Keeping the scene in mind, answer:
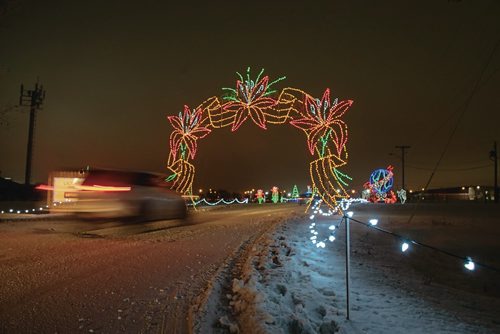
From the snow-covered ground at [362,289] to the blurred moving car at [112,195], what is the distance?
389 cm

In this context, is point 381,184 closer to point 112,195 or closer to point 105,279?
point 112,195

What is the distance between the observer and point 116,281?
754 cm

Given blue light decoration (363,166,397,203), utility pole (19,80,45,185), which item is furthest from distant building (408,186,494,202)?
utility pole (19,80,45,185)

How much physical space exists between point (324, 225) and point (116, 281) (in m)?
14.5

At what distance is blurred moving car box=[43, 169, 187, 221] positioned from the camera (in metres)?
13.6

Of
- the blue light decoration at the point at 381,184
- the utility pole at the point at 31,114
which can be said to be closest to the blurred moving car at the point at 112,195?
the utility pole at the point at 31,114

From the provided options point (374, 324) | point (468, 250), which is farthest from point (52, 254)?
point (468, 250)

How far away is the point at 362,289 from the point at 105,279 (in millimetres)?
4637

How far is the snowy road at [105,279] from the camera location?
550 centimetres

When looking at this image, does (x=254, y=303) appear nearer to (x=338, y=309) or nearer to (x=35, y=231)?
(x=338, y=309)

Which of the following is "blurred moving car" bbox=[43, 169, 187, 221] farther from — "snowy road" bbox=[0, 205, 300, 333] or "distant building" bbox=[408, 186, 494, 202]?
"distant building" bbox=[408, 186, 494, 202]

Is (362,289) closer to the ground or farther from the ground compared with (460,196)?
closer to the ground

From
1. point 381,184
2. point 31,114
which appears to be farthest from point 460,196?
point 31,114

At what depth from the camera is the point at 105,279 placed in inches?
302
